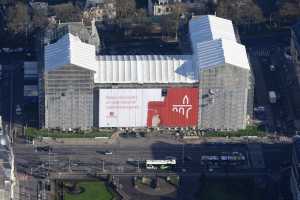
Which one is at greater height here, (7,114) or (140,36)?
(140,36)

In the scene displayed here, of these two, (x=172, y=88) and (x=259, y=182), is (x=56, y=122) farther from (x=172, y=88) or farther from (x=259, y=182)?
(x=259, y=182)

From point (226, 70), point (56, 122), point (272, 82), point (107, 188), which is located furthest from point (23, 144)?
point (272, 82)

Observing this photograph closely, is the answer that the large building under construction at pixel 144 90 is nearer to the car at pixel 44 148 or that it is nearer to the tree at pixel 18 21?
the car at pixel 44 148

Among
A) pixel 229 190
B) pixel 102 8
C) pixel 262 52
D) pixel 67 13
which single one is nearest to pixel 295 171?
pixel 229 190

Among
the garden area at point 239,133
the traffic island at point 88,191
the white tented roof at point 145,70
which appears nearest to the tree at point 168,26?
the white tented roof at point 145,70

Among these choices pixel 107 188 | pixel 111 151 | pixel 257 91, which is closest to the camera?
pixel 107 188

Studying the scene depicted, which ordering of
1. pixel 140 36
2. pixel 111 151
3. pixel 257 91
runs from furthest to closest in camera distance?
pixel 140 36, pixel 257 91, pixel 111 151

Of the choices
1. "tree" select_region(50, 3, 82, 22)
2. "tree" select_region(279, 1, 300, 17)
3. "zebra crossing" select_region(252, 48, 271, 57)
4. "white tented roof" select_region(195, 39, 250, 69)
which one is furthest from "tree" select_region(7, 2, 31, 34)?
"tree" select_region(279, 1, 300, 17)
